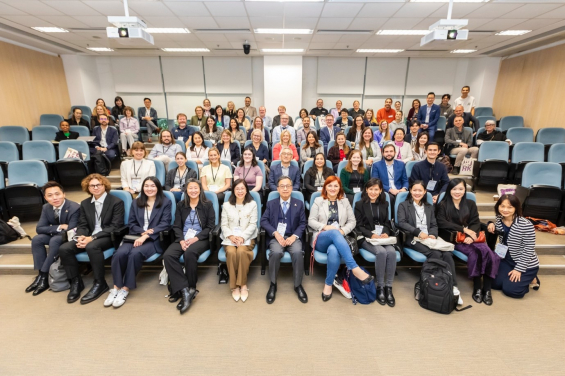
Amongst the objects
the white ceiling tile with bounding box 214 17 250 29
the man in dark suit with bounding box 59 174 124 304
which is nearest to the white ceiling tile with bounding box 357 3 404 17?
the white ceiling tile with bounding box 214 17 250 29

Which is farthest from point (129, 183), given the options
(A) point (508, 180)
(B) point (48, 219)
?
(A) point (508, 180)

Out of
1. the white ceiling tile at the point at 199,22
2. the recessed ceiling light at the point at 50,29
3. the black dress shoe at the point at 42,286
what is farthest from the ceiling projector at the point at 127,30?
the black dress shoe at the point at 42,286

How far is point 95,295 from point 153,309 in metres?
0.65

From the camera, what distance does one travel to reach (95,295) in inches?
103

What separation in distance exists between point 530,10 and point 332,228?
15.7 feet

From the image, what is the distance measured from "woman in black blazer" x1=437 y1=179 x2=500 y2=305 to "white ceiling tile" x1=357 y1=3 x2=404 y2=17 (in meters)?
2.92

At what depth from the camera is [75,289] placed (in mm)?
2637

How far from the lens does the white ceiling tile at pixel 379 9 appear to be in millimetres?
3992

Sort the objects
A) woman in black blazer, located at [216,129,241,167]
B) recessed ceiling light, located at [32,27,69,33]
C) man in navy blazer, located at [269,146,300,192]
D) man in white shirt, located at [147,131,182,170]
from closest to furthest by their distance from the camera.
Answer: man in navy blazer, located at [269,146,300,192] → man in white shirt, located at [147,131,182,170] → woman in black blazer, located at [216,129,241,167] → recessed ceiling light, located at [32,27,69,33]

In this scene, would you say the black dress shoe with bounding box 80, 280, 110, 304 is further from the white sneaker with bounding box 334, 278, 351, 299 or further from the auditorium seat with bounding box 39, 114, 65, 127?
the auditorium seat with bounding box 39, 114, 65, 127

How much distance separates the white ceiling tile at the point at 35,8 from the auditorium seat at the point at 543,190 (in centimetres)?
770

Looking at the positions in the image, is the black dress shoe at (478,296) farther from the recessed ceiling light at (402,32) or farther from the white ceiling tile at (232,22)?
the white ceiling tile at (232,22)

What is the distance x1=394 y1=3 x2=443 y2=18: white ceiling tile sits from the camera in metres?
4.00

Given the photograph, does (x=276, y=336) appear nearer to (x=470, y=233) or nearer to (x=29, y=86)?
(x=470, y=233)
